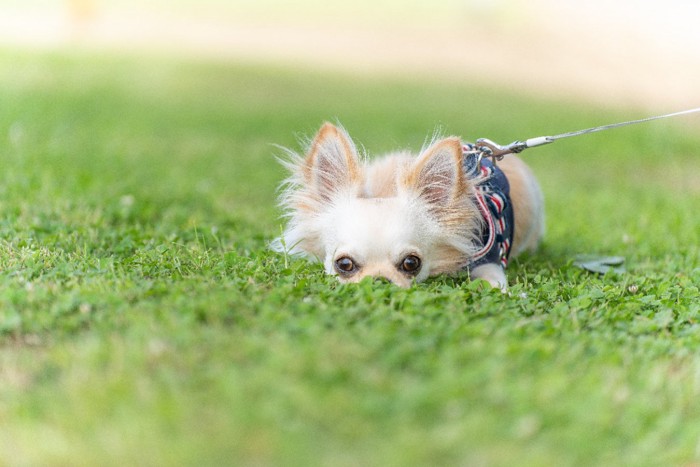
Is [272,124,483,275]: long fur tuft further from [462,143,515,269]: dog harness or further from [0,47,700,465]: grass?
[0,47,700,465]: grass

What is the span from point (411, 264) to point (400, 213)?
0.86 ft

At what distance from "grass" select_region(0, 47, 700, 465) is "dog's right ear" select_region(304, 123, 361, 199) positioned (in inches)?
18.5

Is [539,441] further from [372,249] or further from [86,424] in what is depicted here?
[372,249]

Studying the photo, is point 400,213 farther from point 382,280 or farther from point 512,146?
point 512,146

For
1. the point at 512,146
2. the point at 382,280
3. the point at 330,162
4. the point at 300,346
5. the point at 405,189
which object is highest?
the point at 512,146

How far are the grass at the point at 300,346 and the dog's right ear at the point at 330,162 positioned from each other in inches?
18.5

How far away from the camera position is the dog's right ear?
3.84 m

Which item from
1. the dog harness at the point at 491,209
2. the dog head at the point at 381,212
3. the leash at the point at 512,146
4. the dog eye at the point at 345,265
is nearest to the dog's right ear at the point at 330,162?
the dog head at the point at 381,212

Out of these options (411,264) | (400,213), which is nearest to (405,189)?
(400,213)

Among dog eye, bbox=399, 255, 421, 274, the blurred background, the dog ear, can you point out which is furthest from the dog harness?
the blurred background

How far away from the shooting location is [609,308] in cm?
335

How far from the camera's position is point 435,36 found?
22.2m

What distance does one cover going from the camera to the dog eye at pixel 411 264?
3629mm

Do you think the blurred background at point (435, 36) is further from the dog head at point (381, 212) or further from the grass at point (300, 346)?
the dog head at point (381, 212)
